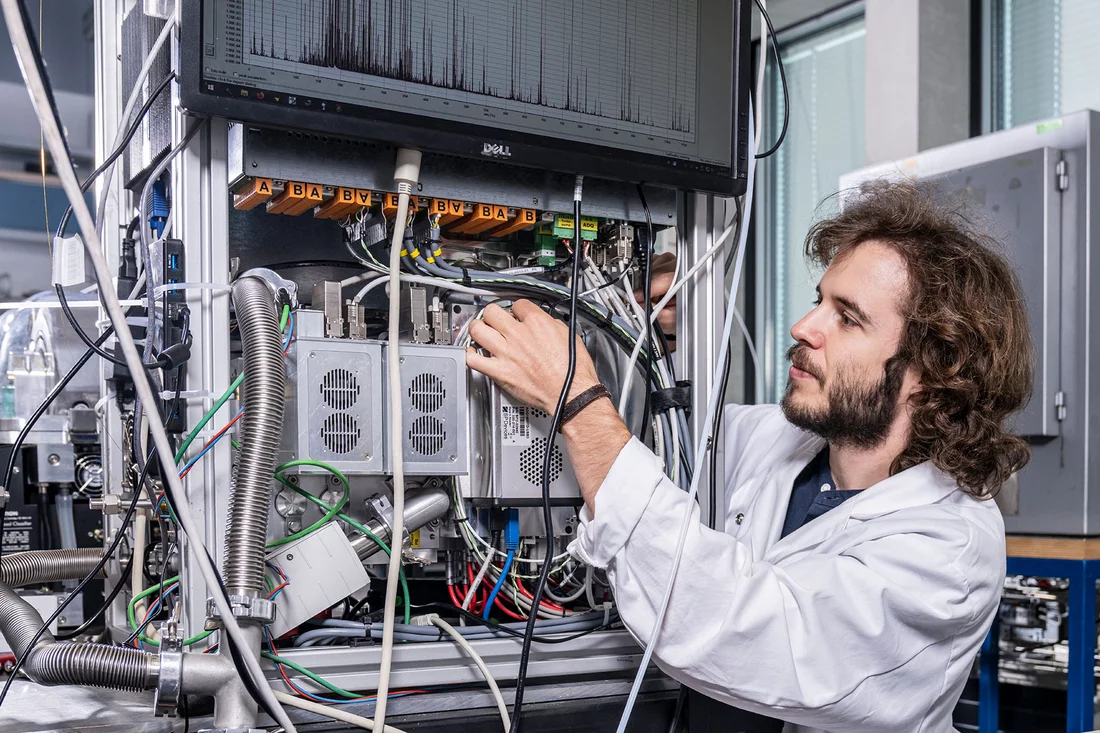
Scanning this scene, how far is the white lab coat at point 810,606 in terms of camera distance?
108cm

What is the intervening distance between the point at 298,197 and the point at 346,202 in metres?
0.06

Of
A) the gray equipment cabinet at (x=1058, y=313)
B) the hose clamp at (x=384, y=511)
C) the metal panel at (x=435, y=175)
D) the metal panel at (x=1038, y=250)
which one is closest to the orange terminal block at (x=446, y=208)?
the metal panel at (x=435, y=175)

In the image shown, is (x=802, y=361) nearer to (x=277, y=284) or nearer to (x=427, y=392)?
(x=427, y=392)

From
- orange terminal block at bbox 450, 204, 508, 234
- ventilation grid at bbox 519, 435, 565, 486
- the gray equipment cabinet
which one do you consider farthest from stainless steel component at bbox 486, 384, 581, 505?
the gray equipment cabinet

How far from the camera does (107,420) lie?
4.67 feet

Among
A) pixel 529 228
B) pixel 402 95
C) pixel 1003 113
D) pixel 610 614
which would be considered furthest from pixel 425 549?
pixel 1003 113

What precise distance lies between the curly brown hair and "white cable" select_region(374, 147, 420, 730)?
0.79 meters

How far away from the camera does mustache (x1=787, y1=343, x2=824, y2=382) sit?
145 centimetres

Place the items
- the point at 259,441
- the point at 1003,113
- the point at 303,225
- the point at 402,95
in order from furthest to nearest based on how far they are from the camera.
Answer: the point at 1003,113, the point at 303,225, the point at 402,95, the point at 259,441

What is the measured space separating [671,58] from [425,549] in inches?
27.9

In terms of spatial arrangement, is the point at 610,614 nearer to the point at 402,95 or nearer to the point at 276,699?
the point at 276,699

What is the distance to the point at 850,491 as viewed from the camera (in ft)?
4.91

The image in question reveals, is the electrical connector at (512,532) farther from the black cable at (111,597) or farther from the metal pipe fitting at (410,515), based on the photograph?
the black cable at (111,597)

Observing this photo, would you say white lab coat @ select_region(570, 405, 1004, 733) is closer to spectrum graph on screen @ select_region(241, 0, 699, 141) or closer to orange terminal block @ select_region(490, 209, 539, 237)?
orange terminal block @ select_region(490, 209, 539, 237)
